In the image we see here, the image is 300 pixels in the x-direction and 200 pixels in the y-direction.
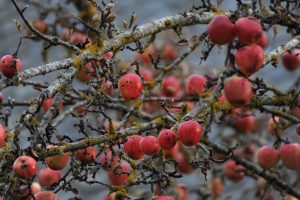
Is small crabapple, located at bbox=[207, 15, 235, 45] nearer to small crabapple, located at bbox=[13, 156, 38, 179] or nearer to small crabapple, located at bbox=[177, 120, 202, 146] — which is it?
small crabapple, located at bbox=[177, 120, 202, 146]

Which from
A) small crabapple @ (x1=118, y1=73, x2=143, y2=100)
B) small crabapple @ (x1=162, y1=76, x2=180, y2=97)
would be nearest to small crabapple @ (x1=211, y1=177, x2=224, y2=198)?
small crabapple @ (x1=162, y1=76, x2=180, y2=97)

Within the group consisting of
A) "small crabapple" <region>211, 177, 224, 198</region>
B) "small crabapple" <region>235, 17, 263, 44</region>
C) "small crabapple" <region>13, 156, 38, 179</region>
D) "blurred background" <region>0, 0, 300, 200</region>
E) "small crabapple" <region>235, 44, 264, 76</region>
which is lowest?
"small crabapple" <region>13, 156, 38, 179</region>

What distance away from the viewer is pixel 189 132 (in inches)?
92.5

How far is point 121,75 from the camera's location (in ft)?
9.54

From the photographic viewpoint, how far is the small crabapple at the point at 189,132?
7.72ft

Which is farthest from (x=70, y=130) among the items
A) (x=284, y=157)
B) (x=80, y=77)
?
(x=284, y=157)

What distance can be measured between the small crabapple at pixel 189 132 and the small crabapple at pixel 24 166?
519 mm

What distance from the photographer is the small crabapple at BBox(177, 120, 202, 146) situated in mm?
2352

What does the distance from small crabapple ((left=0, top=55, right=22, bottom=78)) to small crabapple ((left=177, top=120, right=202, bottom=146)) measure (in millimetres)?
615

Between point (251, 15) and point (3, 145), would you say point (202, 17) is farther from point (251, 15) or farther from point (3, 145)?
point (3, 145)

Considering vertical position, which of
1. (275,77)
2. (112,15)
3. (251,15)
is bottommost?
(251,15)

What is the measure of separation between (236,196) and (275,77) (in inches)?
A: 72.7

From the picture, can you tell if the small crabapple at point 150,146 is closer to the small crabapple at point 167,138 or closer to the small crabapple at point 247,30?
the small crabapple at point 167,138

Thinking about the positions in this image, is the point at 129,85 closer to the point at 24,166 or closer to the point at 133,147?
the point at 133,147
